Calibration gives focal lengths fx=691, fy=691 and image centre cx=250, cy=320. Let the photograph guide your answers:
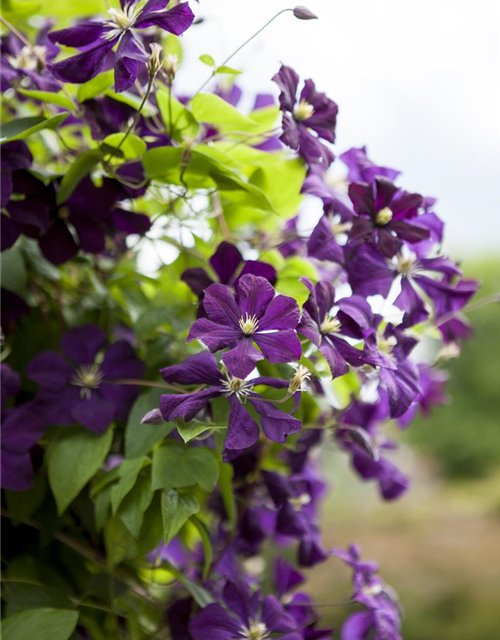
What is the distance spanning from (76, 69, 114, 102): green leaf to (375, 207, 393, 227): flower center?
0.19m

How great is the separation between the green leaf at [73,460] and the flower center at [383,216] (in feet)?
0.71

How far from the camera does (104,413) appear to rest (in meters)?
0.44

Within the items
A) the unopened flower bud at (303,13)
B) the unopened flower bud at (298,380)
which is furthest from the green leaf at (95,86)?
the unopened flower bud at (298,380)

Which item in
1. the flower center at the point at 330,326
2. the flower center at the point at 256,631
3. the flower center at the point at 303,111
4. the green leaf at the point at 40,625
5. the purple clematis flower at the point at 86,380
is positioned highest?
the flower center at the point at 303,111

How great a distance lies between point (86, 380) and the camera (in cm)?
47

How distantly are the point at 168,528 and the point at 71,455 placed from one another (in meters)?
0.08

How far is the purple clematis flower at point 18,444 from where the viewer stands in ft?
1.35

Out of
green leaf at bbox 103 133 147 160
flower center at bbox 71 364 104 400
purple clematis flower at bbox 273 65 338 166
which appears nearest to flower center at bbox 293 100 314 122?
purple clematis flower at bbox 273 65 338 166

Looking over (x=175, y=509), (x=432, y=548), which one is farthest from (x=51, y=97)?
(x=432, y=548)

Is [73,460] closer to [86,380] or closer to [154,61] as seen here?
[86,380]

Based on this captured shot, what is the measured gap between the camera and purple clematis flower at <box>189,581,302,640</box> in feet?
1.45

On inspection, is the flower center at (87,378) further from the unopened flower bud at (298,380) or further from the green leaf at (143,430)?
the unopened flower bud at (298,380)

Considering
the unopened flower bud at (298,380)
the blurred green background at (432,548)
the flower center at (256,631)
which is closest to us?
the unopened flower bud at (298,380)

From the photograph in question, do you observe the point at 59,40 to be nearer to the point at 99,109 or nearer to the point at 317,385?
the point at 99,109
